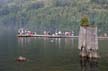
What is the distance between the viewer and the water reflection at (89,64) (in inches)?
2948

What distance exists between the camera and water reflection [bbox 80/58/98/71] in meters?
74.9

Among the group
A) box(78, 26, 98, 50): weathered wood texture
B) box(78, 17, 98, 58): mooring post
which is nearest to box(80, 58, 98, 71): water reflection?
box(78, 17, 98, 58): mooring post

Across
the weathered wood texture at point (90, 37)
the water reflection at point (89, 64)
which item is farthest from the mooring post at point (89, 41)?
the water reflection at point (89, 64)

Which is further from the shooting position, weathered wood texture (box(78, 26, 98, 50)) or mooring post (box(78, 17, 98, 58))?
weathered wood texture (box(78, 26, 98, 50))

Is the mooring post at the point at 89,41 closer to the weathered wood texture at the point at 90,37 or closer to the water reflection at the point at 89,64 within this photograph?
the weathered wood texture at the point at 90,37

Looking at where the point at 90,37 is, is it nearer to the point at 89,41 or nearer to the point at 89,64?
the point at 89,41

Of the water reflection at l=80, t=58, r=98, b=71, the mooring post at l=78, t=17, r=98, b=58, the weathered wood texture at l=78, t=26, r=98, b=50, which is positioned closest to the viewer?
the water reflection at l=80, t=58, r=98, b=71

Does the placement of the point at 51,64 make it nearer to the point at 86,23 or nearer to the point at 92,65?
the point at 92,65

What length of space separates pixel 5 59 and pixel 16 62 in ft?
18.8

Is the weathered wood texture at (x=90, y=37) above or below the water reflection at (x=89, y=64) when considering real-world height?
above

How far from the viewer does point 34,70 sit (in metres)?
68.9

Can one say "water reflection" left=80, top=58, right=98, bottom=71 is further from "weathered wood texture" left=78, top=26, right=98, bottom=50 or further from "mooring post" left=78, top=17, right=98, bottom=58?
"weathered wood texture" left=78, top=26, right=98, bottom=50

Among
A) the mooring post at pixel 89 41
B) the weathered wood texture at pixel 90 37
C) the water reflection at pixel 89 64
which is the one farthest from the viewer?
the weathered wood texture at pixel 90 37

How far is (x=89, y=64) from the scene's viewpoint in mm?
82938
